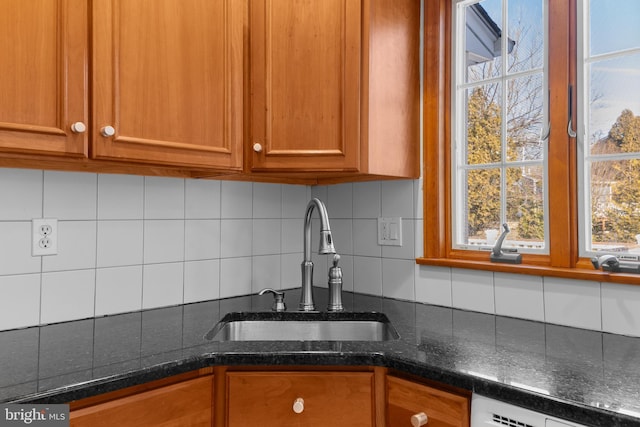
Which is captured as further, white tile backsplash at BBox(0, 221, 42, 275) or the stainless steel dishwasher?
white tile backsplash at BBox(0, 221, 42, 275)

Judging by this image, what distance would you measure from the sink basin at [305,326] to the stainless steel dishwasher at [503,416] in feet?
2.02

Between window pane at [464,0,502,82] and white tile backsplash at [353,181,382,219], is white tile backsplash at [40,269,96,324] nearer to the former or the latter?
white tile backsplash at [353,181,382,219]

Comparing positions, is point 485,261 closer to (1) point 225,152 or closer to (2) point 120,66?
(1) point 225,152

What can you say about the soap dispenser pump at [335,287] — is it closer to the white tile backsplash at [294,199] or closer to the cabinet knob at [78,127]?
the white tile backsplash at [294,199]

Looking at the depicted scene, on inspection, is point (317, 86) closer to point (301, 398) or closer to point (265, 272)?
point (265, 272)

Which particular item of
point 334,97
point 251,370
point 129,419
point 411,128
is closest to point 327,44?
point 334,97

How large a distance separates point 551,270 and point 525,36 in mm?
803

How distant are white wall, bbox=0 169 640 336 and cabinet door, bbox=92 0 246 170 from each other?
34 cm

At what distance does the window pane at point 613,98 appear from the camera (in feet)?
4.48

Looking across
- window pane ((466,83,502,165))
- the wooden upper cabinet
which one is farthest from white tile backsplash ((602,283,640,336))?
the wooden upper cabinet

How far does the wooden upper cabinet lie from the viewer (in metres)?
1.52

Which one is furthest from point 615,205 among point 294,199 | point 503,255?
point 294,199

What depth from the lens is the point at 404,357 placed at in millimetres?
1089

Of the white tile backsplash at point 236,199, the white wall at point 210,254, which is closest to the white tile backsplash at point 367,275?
the white wall at point 210,254
